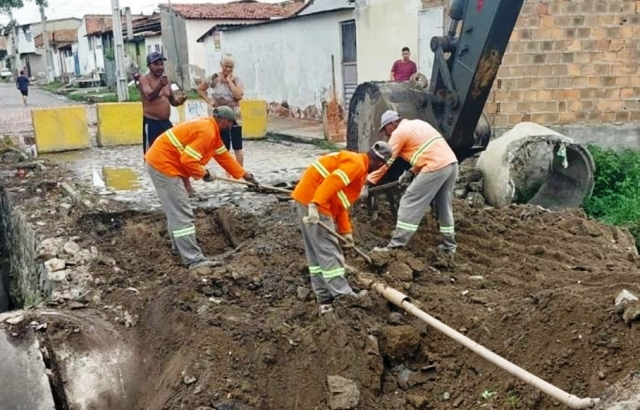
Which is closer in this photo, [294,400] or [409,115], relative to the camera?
[294,400]

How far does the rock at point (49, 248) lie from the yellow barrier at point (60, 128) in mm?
5854

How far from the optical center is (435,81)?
739 cm

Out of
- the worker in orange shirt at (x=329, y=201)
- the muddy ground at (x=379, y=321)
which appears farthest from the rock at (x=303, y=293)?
the worker in orange shirt at (x=329, y=201)

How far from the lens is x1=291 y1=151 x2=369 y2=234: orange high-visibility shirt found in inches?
198

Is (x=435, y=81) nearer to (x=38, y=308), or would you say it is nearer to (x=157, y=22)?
(x=38, y=308)

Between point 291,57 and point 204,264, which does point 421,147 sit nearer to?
point 204,264

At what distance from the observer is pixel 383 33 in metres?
13.7

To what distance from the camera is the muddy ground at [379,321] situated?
4082 mm

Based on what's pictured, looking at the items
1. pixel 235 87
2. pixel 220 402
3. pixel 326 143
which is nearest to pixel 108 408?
pixel 220 402

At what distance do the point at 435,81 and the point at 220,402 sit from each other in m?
4.42

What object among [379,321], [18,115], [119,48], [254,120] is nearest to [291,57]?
[119,48]

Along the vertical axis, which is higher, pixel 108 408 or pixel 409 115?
pixel 409 115

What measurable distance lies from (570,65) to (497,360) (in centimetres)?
737

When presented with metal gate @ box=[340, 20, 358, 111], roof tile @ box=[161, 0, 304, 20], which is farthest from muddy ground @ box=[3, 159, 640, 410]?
roof tile @ box=[161, 0, 304, 20]
